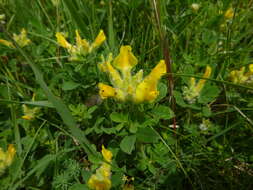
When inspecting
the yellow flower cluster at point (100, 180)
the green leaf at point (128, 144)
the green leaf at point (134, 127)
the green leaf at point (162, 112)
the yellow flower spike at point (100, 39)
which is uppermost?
the yellow flower spike at point (100, 39)

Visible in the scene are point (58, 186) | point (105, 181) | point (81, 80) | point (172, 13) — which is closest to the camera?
point (105, 181)

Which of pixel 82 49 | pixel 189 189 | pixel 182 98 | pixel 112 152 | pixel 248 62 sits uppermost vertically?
pixel 82 49

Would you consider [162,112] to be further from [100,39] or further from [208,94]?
[100,39]

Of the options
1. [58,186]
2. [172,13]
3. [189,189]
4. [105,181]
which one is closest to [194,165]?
[189,189]

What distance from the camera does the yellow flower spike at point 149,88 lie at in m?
1.12

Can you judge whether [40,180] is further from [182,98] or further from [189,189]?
[182,98]

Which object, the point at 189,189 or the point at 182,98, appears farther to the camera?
the point at 182,98

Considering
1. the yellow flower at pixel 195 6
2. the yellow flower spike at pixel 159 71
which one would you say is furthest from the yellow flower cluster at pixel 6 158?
the yellow flower at pixel 195 6

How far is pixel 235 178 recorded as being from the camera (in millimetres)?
1449

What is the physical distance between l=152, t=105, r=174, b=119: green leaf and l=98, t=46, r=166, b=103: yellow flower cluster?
5.2 inches

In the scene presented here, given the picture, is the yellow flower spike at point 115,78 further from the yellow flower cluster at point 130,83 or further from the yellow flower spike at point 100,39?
the yellow flower spike at point 100,39

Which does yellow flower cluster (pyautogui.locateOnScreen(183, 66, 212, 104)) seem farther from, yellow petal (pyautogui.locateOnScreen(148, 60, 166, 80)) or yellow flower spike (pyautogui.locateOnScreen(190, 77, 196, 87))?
yellow petal (pyautogui.locateOnScreen(148, 60, 166, 80))

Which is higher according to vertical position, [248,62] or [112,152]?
[248,62]

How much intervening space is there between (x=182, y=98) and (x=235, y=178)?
526 mm
